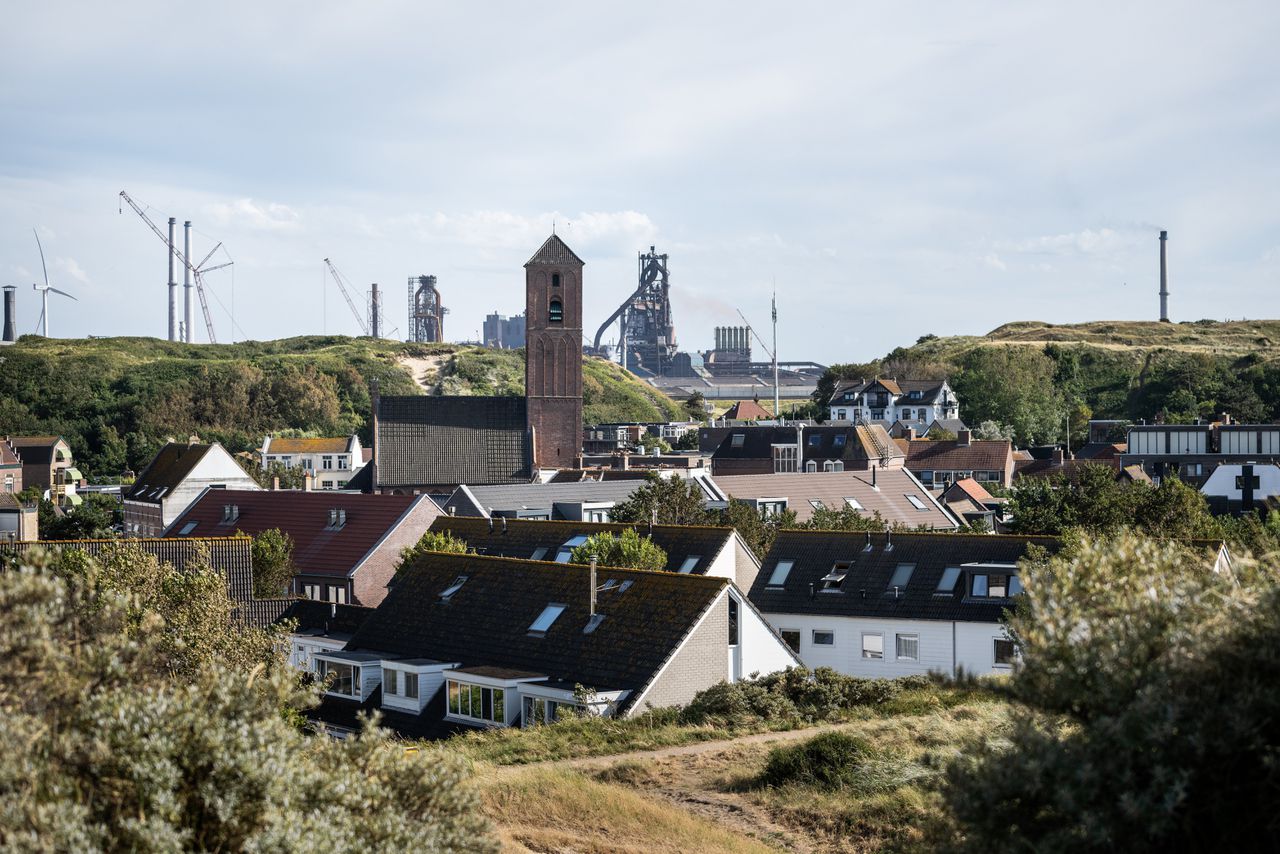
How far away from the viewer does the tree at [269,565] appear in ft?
139

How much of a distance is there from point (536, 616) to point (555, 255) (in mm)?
51112

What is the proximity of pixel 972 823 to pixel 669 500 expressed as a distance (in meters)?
37.5

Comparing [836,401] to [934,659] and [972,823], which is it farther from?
[972,823]

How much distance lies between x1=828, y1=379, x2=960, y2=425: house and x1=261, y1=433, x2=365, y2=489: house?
43149 millimetres

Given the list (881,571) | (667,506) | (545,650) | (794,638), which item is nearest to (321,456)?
(667,506)

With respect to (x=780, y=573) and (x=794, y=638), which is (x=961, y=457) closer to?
(x=780, y=573)

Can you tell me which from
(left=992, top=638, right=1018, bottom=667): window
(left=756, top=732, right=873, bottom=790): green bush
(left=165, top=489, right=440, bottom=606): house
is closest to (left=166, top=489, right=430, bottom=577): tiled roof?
(left=165, top=489, right=440, bottom=606): house

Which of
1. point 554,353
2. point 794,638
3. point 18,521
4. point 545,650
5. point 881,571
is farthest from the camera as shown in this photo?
point 554,353

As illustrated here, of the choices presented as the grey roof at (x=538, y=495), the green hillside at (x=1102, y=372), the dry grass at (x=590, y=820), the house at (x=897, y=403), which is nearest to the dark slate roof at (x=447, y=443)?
the grey roof at (x=538, y=495)

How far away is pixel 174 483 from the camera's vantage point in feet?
218

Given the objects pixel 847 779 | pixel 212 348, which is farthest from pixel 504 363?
pixel 847 779

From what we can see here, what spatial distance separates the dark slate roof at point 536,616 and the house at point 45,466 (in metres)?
68.8

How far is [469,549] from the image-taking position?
4169 centimetres

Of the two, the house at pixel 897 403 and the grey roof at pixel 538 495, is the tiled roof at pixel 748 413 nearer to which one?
the house at pixel 897 403
